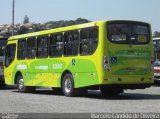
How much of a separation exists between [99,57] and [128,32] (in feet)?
A: 5.51

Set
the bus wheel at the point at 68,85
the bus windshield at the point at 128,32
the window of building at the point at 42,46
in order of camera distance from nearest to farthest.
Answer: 1. the bus windshield at the point at 128,32
2. the bus wheel at the point at 68,85
3. the window of building at the point at 42,46

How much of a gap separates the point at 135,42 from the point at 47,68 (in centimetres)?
455

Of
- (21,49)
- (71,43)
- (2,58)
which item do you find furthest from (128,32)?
(2,58)

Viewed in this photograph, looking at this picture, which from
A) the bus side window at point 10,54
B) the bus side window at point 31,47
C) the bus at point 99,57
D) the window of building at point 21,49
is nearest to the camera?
the bus at point 99,57

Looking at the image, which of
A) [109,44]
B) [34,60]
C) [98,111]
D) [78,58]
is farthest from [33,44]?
[98,111]

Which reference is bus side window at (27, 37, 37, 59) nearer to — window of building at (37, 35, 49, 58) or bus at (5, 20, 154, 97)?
window of building at (37, 35, 49, 58)

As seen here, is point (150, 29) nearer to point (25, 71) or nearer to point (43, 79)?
point (43, 79)

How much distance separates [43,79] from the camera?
71.8 feet

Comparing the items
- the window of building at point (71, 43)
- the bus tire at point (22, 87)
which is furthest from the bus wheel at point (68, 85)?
the bus tire at point (22, 87)

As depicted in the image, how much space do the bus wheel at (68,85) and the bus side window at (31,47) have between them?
3.26 m

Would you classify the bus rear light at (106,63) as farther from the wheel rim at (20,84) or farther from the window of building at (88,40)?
the wheel rim at (20,84)

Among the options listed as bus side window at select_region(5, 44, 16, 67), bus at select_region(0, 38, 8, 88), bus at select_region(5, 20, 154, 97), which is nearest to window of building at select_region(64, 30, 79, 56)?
bus at select_region(5, 20, 154, 97)

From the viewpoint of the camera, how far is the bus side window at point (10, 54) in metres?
25.0

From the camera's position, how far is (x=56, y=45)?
2088cm
